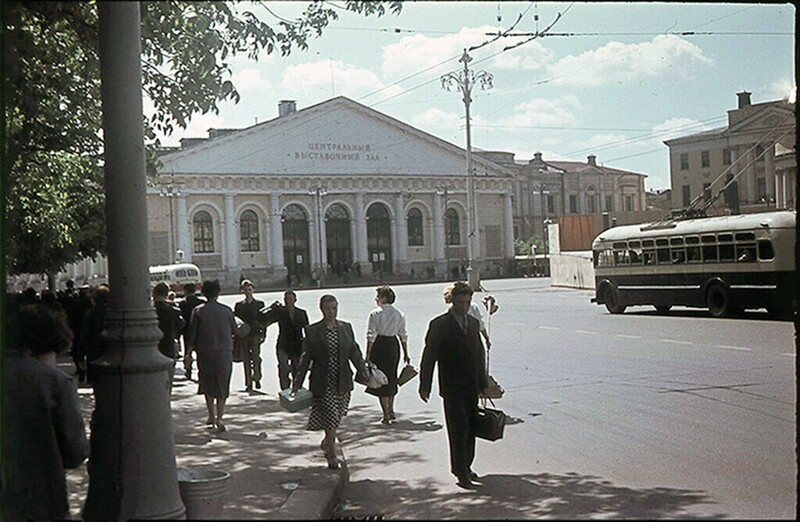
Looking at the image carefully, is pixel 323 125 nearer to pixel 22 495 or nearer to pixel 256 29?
pixel 256 29

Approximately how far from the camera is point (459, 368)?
7.74 m

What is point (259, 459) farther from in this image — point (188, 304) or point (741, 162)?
point (741, 162)

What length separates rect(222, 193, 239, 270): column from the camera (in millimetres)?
7949

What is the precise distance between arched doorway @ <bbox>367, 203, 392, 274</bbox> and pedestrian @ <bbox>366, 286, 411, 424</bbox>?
1.27 metres

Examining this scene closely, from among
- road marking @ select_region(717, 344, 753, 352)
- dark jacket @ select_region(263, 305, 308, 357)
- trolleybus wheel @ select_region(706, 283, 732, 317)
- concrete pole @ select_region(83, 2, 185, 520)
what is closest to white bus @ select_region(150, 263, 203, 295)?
dark jacket @ select_region(263, 305, 308, 357)

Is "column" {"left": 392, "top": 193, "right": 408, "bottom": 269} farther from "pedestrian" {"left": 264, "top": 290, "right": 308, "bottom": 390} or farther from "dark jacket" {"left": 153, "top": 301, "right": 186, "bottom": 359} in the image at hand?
"dark jacket" {"left": 153, "top": 301, "right": 186, "bottom": 359}

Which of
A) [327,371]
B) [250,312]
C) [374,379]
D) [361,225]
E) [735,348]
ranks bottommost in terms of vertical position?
[735,348]

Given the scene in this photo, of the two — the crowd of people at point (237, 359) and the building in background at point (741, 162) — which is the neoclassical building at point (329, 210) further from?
the building in background at point (741, 162)

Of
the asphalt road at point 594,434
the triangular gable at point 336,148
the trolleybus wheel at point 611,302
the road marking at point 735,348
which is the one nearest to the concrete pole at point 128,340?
the asphalt road at point 594,434

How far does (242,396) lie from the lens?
44.1 feet

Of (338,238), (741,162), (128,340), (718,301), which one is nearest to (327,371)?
(338,238)

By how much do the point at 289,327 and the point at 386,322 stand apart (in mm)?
1018

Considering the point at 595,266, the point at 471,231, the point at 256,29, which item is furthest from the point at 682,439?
the point at 595,266

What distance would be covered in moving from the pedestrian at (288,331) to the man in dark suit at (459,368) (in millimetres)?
1900
